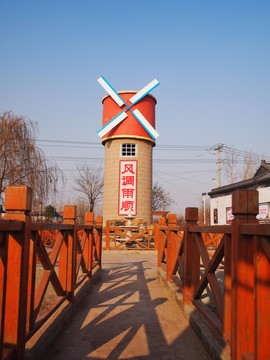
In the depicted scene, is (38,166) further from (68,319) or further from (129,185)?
(68,319)

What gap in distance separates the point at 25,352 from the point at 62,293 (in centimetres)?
139

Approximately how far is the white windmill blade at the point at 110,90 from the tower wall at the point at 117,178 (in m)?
2.31

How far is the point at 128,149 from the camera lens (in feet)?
56.7

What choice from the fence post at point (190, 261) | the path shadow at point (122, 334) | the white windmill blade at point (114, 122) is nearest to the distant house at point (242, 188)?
the white windmill blade at point (114, 122)

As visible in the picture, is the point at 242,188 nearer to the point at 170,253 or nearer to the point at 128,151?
the point at 128,151

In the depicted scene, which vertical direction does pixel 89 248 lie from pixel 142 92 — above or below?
below

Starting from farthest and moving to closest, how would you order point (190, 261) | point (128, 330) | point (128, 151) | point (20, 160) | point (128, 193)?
point (128, 151), point (128, 193), point (20, 160), point (190, 261), point (128, 330)

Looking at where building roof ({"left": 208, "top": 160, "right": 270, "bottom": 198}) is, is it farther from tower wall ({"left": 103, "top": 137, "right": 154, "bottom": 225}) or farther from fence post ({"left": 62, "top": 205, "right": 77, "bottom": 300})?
fence post ({"left": 62, "top": 205, "right": 77, "bottom": 300})

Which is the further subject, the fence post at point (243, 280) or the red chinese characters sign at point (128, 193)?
Result: the red chinese characters sign at point (128, 193)

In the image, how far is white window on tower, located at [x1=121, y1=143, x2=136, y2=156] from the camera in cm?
1722

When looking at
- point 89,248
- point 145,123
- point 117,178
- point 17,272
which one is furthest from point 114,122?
point 17,272

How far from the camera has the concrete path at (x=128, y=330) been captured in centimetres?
281

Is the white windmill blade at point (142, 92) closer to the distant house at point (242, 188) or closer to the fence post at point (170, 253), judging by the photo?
the distant house at point (242, 188)

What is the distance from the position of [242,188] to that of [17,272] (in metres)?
14.1
